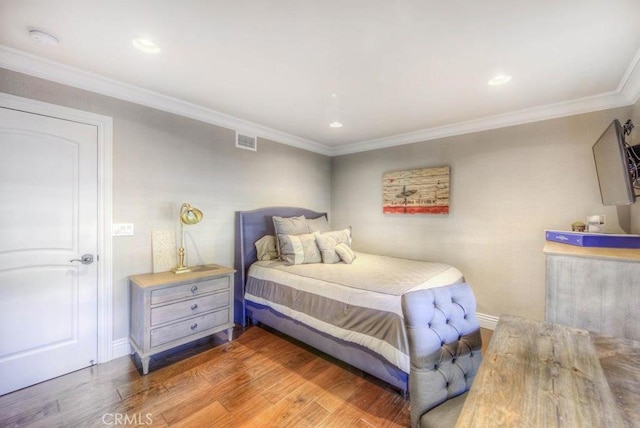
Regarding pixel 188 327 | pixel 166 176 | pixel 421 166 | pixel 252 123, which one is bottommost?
pixel 188 327

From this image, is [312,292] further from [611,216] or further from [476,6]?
[611,216]

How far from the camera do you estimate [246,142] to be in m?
3.49

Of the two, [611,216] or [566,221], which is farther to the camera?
[566,221]

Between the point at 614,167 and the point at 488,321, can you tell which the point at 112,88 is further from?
the point at 488,321

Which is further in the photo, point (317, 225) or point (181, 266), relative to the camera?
point (317, 225)

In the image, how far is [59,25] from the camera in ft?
5.50

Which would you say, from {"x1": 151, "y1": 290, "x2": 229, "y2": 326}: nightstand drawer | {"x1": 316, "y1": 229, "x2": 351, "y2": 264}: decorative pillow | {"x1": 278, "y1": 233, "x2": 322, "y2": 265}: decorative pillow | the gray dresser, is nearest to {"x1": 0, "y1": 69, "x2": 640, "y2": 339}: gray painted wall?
{"x1": 151, "y1": 290, "x2": 229, "y2": 326}: nightstand drawer

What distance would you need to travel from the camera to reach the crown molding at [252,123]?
2057mm

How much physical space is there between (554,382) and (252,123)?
11.5ft

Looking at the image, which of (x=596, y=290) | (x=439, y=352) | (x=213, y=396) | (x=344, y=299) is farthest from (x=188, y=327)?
(x=596, y=290)

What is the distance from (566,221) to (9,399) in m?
4.93

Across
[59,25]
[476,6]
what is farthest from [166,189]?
[476,6]

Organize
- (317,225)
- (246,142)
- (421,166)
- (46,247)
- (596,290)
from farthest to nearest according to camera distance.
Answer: (317,225) → (421,166) → (246,142) → (46,247) → (596,290)

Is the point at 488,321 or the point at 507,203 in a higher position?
the point at 507,203
